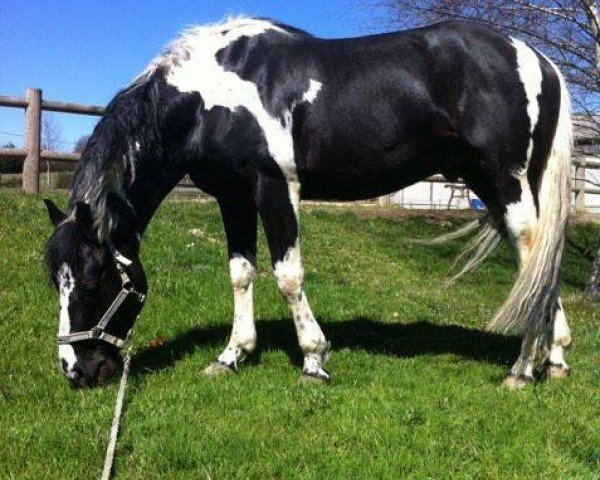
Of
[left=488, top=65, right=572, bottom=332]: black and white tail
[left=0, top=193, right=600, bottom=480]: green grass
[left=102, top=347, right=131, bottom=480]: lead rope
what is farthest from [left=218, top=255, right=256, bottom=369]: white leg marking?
[left=488, top=65, right=572, bottom=332]: black and white tail

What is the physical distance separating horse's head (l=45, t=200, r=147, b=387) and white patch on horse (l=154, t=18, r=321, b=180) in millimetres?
1114

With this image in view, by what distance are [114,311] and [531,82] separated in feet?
10.1

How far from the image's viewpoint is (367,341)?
224 inches

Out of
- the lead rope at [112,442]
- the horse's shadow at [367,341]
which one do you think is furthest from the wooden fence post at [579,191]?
the lead rope at [112,442]

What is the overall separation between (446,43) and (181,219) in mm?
6854

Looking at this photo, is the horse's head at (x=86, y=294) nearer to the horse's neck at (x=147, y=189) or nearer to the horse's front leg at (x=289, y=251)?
the horse's neck at (x=147, y=189)

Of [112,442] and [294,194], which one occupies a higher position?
[294,194]

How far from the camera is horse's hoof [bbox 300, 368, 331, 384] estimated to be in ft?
14.3

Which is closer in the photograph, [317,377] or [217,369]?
[317,377]

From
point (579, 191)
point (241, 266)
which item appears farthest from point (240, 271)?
point (579, 191)

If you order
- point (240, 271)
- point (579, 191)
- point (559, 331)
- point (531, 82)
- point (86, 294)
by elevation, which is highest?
point (531, 82)

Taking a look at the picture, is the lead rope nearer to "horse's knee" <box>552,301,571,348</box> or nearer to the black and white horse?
the black and white horse

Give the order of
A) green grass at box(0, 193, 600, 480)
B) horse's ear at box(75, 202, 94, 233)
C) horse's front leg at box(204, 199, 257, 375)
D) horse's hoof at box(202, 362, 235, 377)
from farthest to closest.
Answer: horse's front leg at box(204, 199, 257, 375), horse's hoof at box(202, 362, 235, 377), horse's ear at box(75, 202, 94, 233), green grass at box(0, 193, 600, 480)

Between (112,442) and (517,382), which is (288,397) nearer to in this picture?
(112,442)
